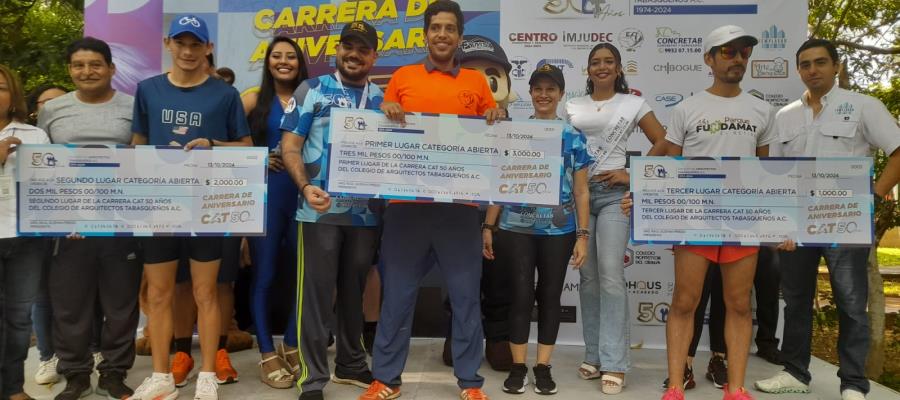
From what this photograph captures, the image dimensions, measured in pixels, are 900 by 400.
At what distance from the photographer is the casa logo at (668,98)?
5012 mm

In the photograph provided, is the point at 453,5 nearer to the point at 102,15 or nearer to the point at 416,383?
the point at 416,383

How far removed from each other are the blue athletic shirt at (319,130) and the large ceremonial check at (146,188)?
0.74ft

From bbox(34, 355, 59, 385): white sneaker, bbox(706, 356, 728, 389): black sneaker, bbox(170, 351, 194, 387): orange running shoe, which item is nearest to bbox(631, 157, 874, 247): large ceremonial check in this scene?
bbox(706, 356, 728, 389): black sneaker

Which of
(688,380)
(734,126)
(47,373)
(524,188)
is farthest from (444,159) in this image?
(47,373)

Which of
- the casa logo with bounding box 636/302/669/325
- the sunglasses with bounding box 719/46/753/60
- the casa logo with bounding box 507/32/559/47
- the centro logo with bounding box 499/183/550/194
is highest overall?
the casa logo with bounding box 507/32/559/47

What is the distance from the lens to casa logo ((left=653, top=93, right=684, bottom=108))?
501 centimetres

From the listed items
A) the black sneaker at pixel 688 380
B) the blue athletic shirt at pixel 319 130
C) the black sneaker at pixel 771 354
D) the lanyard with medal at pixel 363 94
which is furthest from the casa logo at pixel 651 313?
the lanyard with medal at pixel 363 94

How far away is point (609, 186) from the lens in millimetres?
3865

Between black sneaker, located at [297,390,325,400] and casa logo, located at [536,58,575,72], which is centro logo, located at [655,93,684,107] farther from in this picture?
black sneaker, located at [297,390,325,400]

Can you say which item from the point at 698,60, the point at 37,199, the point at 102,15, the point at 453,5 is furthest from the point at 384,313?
the point at 102,15

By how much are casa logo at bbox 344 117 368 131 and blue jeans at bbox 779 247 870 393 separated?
248 cm

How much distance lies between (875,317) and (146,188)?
20.1 feet

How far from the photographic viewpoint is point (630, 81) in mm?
5039

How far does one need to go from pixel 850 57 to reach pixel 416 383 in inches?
271
